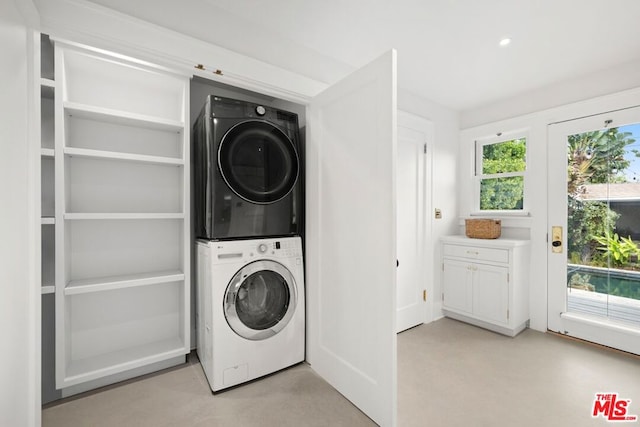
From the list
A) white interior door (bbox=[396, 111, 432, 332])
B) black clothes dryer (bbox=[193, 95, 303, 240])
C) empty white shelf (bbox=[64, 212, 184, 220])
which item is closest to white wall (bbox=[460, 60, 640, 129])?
white interior door (bbox=[396, 111, 432, 332])

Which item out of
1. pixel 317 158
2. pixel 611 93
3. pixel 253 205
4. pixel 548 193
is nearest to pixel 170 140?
pixel 253 205

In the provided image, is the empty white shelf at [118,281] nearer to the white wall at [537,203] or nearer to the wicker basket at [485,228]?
the wicker basket at [485,228]

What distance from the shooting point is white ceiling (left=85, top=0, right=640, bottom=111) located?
1765 millimetres

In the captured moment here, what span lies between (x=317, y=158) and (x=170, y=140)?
114 centimetres

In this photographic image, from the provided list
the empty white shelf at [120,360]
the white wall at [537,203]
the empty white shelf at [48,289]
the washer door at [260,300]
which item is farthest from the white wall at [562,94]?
the empty white shelf at [48,289]

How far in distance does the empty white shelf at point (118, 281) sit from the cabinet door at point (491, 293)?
2.83 m

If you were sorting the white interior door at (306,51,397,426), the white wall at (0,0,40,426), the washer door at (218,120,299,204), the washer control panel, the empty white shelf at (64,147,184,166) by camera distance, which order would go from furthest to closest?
the washer control panel < the washer door at (218,120,299,204) < the empty white shelf at (64,147,184,166) < the white interior door at (306,51,397,426) < the white wall at (0,0,40,426)

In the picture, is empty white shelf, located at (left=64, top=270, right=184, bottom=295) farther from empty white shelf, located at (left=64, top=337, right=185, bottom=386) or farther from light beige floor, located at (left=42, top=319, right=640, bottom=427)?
light beige floor, located at (left=42, top=319, right=640, bottom=427)

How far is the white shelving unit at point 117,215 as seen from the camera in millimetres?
1657

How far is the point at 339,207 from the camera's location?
1889mm

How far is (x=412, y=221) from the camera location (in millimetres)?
3080

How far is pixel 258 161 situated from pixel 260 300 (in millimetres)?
986

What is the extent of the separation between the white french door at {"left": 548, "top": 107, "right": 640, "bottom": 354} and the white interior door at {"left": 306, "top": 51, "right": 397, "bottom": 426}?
2.41m

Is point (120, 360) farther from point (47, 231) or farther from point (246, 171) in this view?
point (246, 171)
